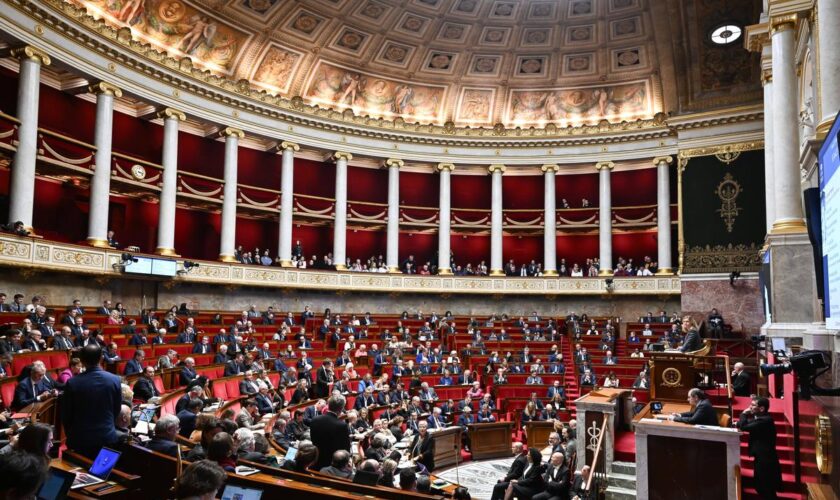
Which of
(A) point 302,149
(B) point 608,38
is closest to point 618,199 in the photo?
(B) point 608,38

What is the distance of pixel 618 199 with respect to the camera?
103 ft

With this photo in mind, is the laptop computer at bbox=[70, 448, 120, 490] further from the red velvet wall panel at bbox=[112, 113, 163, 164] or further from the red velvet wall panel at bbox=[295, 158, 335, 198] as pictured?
the red velvet wall panel at bbox=[295, 158, 335, 198]

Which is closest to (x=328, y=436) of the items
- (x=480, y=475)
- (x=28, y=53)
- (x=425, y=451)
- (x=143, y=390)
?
(x=143, y=390)

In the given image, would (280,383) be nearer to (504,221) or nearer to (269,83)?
(269,83)

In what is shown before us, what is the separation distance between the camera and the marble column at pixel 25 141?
1686 cm

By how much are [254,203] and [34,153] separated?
929 centimetres

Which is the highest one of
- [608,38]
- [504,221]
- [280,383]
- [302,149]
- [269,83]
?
[608,38]

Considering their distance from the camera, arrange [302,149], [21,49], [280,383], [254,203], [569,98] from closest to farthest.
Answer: [280,383]
[21,49]
[254,203]
[302,149]
[569,98]

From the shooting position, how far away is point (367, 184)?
3073cm

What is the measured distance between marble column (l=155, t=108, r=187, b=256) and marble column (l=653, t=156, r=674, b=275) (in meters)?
20.6

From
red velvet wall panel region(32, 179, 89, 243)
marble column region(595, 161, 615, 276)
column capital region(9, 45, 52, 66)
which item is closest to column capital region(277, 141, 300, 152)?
red velvet wall panel region(32, 179, 89, 243)

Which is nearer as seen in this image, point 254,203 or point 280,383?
point 280,383

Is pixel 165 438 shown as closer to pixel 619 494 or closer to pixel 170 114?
pixel 619 494

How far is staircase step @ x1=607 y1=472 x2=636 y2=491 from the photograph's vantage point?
9.29m
